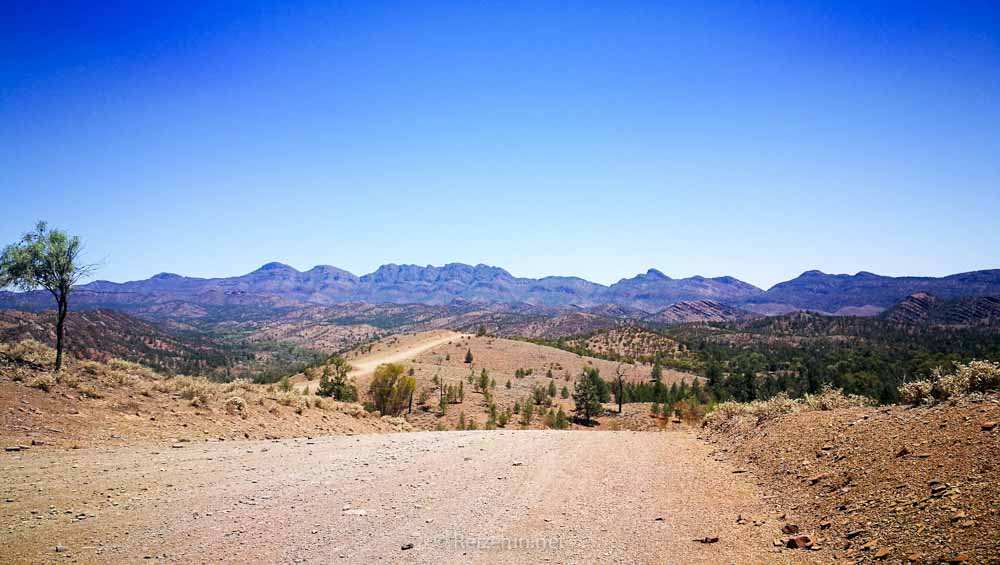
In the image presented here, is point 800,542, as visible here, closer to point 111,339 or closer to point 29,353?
point 29,353

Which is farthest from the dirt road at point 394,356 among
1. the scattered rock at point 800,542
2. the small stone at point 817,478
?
the scattered rock at point 800,542

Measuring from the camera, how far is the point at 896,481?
6977 mm

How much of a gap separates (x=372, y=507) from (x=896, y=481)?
773cm

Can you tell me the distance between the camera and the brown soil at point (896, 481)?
216 inches

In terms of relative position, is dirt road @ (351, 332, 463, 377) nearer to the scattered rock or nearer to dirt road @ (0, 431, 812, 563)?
dirt road @ (0, 431, 812, 563)

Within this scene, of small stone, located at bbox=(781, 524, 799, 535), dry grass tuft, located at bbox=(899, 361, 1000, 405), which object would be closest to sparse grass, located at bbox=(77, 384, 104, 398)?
small stone, located at bbox=(781, 524, 799, 535)

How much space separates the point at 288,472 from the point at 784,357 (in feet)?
337

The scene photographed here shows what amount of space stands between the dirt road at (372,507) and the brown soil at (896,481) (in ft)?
2.22

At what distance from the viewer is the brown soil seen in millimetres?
5496

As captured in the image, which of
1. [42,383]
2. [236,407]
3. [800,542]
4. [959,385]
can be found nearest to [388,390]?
[236,407]

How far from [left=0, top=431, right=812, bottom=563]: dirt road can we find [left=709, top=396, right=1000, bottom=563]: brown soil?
0.68m

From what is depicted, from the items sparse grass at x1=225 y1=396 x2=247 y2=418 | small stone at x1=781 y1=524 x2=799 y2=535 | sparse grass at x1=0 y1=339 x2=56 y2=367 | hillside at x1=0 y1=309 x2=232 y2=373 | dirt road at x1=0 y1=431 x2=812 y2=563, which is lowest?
hillside at x1=0 y1=309 x2=232 y2=373

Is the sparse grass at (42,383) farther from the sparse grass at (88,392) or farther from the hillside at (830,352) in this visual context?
the hillside at (830,352)

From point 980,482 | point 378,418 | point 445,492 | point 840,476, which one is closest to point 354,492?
point 445,492
